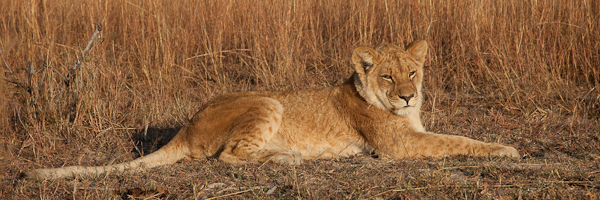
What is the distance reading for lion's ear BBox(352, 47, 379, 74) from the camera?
177 inches

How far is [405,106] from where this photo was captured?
4.37 m

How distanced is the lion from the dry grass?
195mm

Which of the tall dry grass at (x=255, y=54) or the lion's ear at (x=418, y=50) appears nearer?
the lion's ear at (x=418, y=50)

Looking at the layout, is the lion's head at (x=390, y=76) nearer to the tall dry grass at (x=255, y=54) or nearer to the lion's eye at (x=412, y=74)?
the lion's eye at (x=412, y=74)

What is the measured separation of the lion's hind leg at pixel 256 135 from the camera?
431 centimetres

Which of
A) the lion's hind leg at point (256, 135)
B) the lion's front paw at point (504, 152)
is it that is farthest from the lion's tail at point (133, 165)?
the lion's front paw at point (504, 152)

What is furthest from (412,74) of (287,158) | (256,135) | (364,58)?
(256,135)

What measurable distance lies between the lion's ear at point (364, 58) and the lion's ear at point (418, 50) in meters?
0.35

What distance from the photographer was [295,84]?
6.69 metres

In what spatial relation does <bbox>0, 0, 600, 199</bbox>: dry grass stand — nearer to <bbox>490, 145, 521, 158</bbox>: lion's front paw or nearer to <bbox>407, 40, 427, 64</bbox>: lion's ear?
<bbox>490, 145, 521, 158</bbox>: lion's front paw

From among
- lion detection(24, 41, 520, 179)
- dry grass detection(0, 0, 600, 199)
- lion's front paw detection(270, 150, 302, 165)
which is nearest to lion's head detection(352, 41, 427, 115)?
lion detection(24, 41, 520, 179)

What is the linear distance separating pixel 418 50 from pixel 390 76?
43 cm

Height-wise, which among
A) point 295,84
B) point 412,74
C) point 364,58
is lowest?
point 295,84

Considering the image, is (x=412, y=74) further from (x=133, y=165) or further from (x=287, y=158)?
(x=133, y=165)
